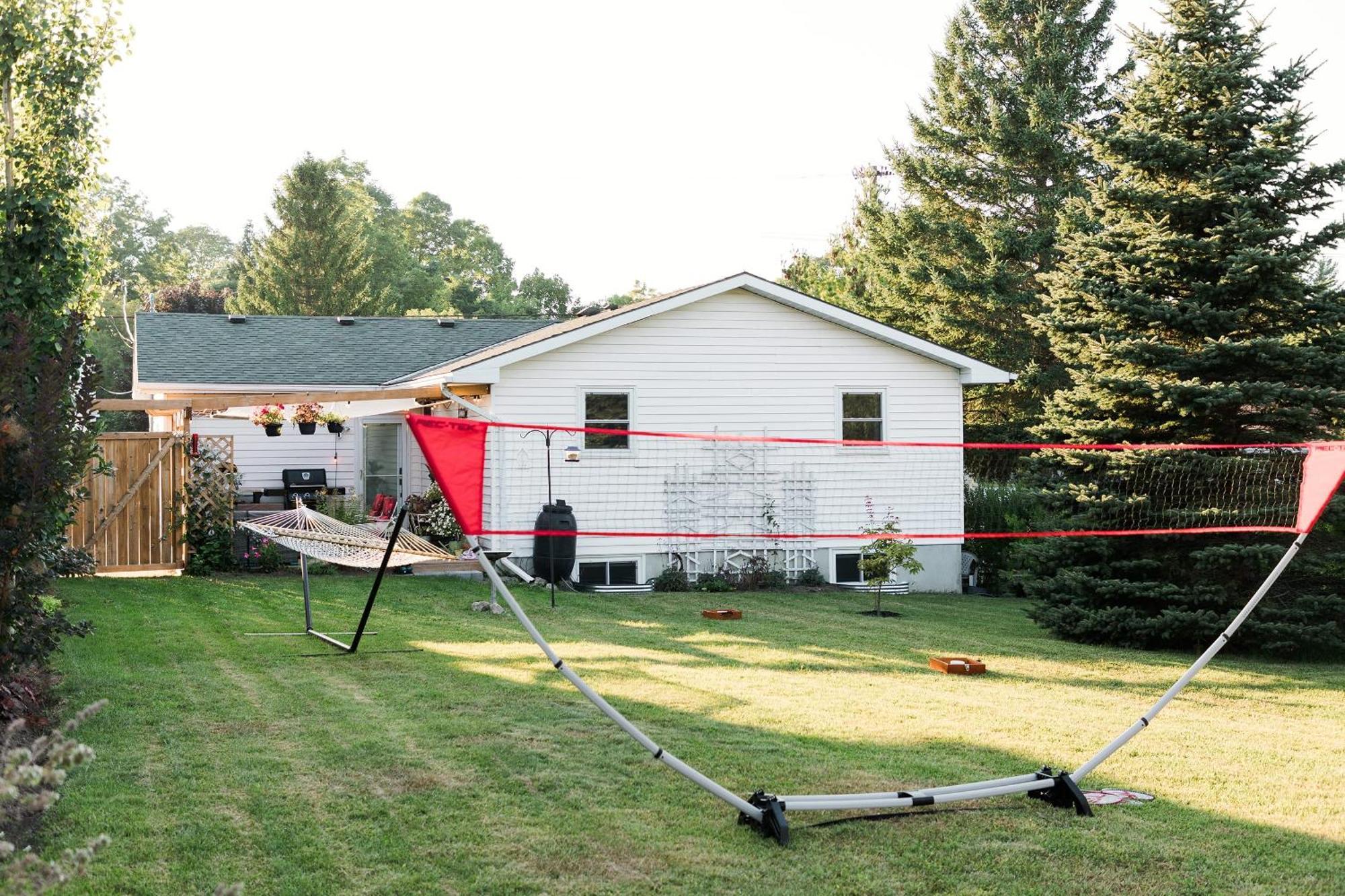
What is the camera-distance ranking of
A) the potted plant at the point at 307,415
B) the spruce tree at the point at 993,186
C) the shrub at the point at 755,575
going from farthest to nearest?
the spruce tree at the point at 993,186 → the shrub at the point at 755,575 → the potted plant at the point at 307,415

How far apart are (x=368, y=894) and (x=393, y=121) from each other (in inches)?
2093

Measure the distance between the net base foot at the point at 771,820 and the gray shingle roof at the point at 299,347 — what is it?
1503 centimetres

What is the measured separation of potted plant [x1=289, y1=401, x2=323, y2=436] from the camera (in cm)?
1522

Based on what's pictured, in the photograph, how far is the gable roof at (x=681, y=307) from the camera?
52.2 feet

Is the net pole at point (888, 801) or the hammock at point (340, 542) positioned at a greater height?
the hammock at point (340, 542)

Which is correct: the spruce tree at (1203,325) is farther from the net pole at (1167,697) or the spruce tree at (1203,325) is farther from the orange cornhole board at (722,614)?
the net pole at (1167,697)

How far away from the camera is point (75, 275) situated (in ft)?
26.6

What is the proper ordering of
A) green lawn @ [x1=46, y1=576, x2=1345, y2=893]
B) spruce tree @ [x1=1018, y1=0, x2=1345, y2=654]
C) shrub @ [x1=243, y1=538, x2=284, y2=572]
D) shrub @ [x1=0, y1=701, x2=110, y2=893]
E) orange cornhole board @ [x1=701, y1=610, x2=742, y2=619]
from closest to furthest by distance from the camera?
shrub @ [x1=0, y1=701, x2=110, y2=893] → green lawn @ [x1=46, y1=576, x2=1345, y2=893] → spruce tree @ [x1=1018, y1=0, x2=1345, y2=654] → orange cornhole board @ [x1=701, y1=610, x2=742, y2=619] → shrub @ [x1=243, y1=538, x2=284, y2=572]

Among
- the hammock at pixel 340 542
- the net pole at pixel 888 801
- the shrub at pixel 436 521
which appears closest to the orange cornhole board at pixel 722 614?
the hammock at pixel 340 542

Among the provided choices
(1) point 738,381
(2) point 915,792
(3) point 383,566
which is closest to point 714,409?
(1) point 738,381

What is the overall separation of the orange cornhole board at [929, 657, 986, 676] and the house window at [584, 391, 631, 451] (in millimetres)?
7642

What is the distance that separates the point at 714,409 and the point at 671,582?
2607 mm

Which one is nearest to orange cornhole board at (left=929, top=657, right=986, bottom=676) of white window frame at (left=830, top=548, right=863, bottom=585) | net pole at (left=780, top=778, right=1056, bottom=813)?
net pole at (left=780, top=778, right=1056, bottom=813)

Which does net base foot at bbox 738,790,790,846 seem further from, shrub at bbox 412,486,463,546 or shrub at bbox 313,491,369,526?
shrub at bbox 313,491,369,526
